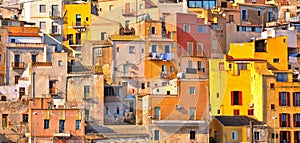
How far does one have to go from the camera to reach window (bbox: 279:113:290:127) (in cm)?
5097

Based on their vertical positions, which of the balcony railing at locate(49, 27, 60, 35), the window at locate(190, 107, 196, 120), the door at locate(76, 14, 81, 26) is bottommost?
the window at locate(190, 107, 196, 120)

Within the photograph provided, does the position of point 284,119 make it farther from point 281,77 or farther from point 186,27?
point 186,27

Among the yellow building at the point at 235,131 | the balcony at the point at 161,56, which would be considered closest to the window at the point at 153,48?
the balcony at the point at 161,56

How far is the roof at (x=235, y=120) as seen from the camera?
163ft

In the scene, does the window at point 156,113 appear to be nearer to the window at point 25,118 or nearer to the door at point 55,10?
the window at point 25,118

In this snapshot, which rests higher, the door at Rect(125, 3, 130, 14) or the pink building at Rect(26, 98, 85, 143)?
the door at Rect(125, 3, 130, 14)

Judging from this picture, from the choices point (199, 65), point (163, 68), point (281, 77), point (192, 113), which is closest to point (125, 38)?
point (163, 68)

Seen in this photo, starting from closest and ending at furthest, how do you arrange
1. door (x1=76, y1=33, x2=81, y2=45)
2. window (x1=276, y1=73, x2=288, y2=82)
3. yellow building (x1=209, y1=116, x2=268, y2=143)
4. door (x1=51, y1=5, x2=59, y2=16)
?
yellow building (x1=209, y1=116, x2=268, y2=143) → window (x1=276, y1=73, x2=288, y2=82) → door (x1=76, y1=33, x2=81, y2=45) → door (x1=51, y1=5, x2=59, y2=16)

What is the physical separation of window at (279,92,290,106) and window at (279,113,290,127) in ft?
2.20

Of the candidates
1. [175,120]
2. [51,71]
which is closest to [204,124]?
[175,120]

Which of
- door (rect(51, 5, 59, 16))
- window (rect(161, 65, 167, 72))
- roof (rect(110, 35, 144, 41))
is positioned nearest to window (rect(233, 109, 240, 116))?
window (rect(161, 65, 167, 72))

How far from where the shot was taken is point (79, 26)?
59625 mm

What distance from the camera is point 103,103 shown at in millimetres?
48781

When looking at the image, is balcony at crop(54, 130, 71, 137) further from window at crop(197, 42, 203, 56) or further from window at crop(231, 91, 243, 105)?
window at crop(197, 42, 203, 56)
